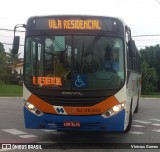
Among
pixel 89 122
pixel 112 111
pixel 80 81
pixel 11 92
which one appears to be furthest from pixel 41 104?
pixel 11 92

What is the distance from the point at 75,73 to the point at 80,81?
0.22 meters

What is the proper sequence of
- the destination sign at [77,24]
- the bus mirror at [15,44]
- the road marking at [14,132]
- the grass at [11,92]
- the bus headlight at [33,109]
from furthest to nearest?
1. the grass at [11,92]
2. the road marking at [14,132]
3. the bus mirror at [15,44]
4. the destination sign at [77,24]
5. the bus headlight at [33,109]

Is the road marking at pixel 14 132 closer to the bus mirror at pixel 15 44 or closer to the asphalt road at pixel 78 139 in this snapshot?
the asphalt road at pixel 78 139

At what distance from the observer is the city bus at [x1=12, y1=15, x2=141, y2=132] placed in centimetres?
955

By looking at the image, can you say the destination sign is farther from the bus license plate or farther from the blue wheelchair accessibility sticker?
the bus license plate

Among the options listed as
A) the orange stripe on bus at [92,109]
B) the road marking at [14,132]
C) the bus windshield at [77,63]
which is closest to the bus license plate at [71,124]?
the orange stripe on bus at [92,109]

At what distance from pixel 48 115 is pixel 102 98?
52.2 inches

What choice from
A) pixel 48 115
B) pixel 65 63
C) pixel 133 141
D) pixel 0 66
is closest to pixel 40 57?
pixel 65 63

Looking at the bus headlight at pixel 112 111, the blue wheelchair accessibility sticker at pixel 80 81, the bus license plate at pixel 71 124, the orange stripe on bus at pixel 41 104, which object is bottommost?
the bus license plate at pixel 71 124

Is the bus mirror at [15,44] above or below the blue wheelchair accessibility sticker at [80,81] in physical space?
above

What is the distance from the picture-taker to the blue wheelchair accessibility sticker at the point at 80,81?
959cm

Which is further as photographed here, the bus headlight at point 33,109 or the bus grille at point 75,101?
the bus headlight at point 33,109

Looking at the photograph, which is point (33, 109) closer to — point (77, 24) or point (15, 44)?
point (15, 44)

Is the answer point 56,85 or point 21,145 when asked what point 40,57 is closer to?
point 56,85
